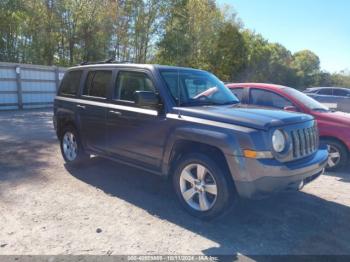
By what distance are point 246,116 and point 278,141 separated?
473 millimetres

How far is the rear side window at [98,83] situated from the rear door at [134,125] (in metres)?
0.27

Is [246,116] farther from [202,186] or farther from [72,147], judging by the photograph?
[72,147]

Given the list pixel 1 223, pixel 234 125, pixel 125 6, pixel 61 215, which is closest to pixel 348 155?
pixel 234 125

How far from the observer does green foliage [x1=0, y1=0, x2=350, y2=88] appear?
21.2 m

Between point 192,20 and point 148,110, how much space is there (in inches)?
1182

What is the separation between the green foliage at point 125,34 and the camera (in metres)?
21.2

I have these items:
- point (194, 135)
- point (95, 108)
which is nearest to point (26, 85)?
point (95, 108)

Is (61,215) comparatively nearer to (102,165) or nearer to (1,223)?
(1,223)

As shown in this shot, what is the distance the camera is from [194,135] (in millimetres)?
4098

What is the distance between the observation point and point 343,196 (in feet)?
17.2

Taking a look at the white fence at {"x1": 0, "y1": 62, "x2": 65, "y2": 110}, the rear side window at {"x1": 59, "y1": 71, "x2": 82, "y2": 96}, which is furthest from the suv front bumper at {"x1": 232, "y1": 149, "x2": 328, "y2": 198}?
the white fence at {"x1": 0, "y1": 62, "x2": 65, "y2": 110}

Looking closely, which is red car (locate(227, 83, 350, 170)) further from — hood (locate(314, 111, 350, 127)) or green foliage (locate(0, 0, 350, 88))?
green foliage (locate(0, 0, 350, 88))

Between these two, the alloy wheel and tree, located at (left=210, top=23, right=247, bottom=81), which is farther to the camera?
tree, located at (left=210, top=23, right=247, bottom=81)

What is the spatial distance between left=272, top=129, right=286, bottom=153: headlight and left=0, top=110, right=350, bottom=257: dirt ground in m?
1.00
